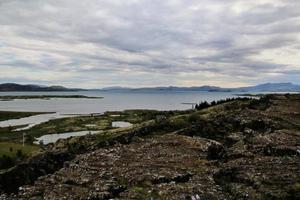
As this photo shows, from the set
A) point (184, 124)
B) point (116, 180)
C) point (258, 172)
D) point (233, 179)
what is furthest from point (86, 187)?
point (184, 124)

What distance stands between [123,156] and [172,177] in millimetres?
7991

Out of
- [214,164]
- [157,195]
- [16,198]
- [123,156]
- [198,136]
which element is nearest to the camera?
[157,195]

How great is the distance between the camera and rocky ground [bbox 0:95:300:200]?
91.5 ft

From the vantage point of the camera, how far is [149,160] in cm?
3569

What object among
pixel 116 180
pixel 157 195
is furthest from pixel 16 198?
pixel 157 195

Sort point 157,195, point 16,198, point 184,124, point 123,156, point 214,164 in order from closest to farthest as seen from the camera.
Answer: point 157,195, point 16,198, point 214,164, point 123,156, point 184,124

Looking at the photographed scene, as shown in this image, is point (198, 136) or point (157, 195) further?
point (198, 136)

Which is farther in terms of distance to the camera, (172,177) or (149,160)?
(149,160)

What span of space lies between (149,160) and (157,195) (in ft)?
29.1

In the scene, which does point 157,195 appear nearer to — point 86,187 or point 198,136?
point 86,187

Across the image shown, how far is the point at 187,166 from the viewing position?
33625mm

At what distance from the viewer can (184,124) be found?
52969 millimetres

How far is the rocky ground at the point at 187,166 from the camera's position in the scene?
27875 millimetres

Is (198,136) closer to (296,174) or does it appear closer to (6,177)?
(296,174)
